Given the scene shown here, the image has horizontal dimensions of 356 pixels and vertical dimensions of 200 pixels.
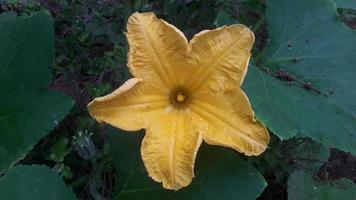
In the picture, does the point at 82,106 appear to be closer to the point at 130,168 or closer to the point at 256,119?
the point at 130,168

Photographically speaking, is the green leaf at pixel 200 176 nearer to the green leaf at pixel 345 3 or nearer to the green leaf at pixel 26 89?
the green leaf at pixel 26 89

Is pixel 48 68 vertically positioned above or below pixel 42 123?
above

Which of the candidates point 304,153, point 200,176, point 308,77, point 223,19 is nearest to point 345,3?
point 308,77

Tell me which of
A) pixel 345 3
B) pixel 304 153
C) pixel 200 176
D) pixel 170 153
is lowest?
pixel 304 153

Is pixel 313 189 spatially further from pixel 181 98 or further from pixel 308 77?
pixel 181 98

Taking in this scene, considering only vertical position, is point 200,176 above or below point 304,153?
above

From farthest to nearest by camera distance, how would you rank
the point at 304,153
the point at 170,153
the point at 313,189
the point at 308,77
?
the point at 304,153, the point at 313,189, the point at 308,77, the point at 170,153

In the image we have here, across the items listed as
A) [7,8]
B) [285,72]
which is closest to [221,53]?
[285,72]

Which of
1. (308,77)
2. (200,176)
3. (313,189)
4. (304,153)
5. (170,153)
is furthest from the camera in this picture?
(304,153)
